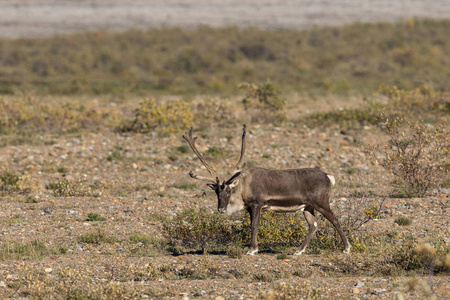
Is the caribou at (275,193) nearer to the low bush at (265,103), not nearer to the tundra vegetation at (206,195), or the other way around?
the tundra vegetation at (206,195)

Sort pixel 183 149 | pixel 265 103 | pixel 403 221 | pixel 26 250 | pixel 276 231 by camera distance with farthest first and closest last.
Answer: pixel 265 103
pixel 183 149
pixel 403 221
pixel 276 231
pixel 26 250

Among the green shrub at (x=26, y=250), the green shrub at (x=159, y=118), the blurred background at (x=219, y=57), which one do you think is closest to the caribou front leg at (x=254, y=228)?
the green shrub at (x=26, y=250)

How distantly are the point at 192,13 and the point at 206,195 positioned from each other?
277 ft

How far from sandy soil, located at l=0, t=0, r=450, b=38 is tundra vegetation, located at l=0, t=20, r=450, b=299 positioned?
51.2 meters

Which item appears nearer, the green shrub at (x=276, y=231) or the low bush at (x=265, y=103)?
the green shrub at (x=276, y=231)

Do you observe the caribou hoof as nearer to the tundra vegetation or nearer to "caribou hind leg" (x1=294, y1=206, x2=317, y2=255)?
the tundra vegetation

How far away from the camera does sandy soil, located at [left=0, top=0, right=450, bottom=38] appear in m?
88.0

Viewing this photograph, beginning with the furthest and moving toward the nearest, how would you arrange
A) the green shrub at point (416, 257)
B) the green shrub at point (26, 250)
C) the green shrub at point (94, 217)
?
the green shrub at point (94, 217) < the green shrub at point (26, 250) < the green shrub at point (416, 257)

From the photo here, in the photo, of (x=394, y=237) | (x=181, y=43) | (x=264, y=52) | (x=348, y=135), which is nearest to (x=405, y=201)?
(x=394, y=237)

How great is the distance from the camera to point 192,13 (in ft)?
319

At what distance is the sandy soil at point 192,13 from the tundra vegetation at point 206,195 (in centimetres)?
5120

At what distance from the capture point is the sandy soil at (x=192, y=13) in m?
88.0

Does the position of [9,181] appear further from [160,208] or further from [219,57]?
[219,57]

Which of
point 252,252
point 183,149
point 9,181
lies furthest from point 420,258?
point 9,181
